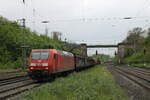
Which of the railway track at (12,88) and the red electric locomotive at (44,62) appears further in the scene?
the red electric locomotive at (44,62)

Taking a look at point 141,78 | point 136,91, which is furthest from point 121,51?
point 136,91

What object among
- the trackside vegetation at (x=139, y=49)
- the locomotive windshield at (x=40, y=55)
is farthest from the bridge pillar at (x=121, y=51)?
the locomotive windshield at (x=40, y=55)

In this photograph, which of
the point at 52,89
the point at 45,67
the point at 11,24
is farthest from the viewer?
the point at 11,24

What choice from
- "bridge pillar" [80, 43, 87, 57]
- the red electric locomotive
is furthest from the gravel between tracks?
"bridge pillar" [80, 43, 87, 57]

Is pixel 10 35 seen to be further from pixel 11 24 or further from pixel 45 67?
pixel 45 67

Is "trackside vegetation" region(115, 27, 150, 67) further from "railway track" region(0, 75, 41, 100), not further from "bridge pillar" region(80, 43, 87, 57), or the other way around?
"railway track" region(0, 75, 41, 100)

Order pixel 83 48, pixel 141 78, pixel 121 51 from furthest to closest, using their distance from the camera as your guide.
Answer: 1. pixel 83 48
2. pixel 121 51
3. pixel 141 78

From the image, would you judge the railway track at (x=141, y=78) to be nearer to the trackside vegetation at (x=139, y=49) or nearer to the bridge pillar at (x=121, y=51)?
the trackside vegetation at (x=139, y=49)

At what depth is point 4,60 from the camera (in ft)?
158

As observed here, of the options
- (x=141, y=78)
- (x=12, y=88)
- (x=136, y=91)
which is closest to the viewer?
(x=136, y=91)

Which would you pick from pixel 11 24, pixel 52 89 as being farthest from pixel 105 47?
pixel 52 89

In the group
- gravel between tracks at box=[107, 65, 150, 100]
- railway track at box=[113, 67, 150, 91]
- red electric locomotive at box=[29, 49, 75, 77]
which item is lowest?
railway track at box=[113, 67, 150, 91]

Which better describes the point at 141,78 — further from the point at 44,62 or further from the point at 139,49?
the point at 139,49

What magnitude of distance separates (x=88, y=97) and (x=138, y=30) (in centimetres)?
11116
